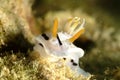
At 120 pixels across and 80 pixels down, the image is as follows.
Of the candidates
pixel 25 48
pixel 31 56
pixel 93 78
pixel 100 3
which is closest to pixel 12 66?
pixel 31 56

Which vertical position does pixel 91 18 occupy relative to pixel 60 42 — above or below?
above

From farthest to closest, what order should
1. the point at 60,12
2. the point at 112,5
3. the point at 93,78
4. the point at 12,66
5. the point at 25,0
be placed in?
1. the point at 60,12
2. the point at 112,5
3. the point at 25,0
4. the point at 93,78
5. the point at 12,66

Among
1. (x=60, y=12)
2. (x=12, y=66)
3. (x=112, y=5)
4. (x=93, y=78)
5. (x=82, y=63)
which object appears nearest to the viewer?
(x=12, y=66)

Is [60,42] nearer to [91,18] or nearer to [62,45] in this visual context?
[62,45]

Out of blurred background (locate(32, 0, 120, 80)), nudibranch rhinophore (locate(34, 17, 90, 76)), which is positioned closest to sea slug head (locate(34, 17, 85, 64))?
nudibranch rhinophore (locate(34, 17, 90, 76))

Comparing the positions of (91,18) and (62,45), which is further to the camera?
(91,18)

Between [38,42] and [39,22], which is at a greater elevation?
[39,22]

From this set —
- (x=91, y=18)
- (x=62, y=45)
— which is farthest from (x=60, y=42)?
(x=91, y=18)

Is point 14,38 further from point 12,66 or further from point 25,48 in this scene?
point 12,66
